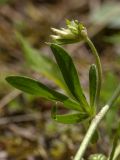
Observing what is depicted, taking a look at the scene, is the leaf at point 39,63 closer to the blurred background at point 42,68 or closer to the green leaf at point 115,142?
the blurred background at point 42,68

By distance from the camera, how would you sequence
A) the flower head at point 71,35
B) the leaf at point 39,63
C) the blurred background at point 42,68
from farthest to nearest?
the leaf at point 39,63, the blurred background at point 42,68, the flower head at point 71,35

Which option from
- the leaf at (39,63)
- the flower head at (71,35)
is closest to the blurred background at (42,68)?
the leaf at (39,63)

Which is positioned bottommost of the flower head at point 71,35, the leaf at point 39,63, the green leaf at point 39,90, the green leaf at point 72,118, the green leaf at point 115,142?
the green leaf at point 115,142

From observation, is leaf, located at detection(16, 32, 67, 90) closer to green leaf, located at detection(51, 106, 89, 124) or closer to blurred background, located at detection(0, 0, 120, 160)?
blurred background, located at detection(0, 0, 120, 160)

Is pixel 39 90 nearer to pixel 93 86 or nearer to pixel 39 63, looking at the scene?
pixel 93 86

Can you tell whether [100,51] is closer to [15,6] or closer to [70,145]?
[15,6]

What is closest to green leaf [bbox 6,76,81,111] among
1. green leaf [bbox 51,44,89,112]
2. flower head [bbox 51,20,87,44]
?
green leaf [bbox 51,44,89,112]
